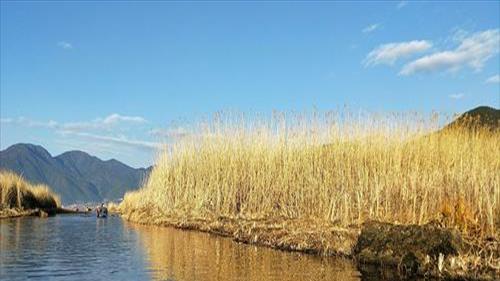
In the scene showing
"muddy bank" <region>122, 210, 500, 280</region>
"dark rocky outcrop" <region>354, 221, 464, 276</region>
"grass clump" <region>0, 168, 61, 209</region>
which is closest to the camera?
"muddy bank" <region>122, 210, 500, 280</region>

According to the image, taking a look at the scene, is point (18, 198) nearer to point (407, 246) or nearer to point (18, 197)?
point (18, 197)

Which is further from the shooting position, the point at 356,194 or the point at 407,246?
the point at 356,194

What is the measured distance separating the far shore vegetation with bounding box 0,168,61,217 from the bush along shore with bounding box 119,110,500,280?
47.9 ft

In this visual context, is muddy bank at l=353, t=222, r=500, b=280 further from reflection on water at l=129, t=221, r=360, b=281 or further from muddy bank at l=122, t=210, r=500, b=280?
reflection on water at l=129, t=221, r=360, b=281

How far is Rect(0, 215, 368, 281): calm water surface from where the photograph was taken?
551 inches

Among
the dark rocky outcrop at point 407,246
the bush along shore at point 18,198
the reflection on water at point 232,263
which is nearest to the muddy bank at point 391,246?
the dark rocky outcrop at point 407,246

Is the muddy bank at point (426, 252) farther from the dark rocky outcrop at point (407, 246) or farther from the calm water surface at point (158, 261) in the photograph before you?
the calm water surface at point (158, 261)

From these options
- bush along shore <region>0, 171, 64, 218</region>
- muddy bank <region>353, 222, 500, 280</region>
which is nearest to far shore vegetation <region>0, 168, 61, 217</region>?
bush along shore <region>0, 171, 64, 218</region>

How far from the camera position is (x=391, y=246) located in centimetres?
1559

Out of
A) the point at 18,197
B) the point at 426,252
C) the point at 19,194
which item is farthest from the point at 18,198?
the point at 426,252

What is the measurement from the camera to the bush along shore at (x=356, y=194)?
14961 millimetres

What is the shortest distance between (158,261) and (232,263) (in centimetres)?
213

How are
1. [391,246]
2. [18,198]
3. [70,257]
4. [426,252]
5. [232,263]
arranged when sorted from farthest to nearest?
[18,198]
[70,257]
[232,263]
[391,246]
[426,252]

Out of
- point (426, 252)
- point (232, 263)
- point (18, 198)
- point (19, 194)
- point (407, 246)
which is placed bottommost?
point (232, 263)
